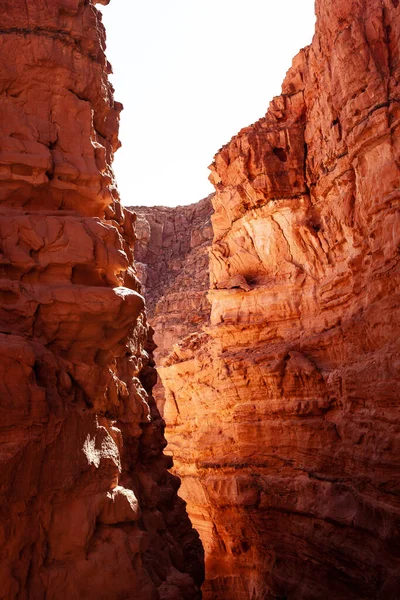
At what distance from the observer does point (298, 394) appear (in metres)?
17.0

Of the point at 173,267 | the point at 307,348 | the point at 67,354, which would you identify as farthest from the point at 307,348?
the point at 173,267

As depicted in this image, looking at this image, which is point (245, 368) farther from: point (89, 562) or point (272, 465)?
point (89, 562)

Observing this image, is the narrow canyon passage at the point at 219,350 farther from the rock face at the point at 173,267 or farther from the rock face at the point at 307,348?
the rock face at the point at 173,267

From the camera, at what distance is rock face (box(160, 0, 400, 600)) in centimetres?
1354

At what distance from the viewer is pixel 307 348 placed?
56.2ft

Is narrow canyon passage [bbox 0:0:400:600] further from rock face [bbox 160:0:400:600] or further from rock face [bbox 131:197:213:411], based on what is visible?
rock face [bbox 131:197:213:411]

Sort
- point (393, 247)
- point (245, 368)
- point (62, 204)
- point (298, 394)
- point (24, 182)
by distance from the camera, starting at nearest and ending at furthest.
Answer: point (24, 182) < point (62, 204) < point (393, 247) < point (298, 394) < point (245, 368)

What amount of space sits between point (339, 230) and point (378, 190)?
2580 millimetres

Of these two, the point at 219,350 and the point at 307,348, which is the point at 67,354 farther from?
the point at 219,350

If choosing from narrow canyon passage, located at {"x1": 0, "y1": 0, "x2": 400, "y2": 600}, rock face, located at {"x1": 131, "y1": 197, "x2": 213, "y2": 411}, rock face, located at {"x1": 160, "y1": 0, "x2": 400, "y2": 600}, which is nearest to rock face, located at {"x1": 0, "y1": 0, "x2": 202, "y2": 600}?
narrow canyon passage, located at {"x1": 0, "y1": 0, "x2": 400, "y2": 600}

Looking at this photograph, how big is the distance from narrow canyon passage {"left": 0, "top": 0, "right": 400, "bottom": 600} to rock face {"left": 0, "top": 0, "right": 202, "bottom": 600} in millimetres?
32

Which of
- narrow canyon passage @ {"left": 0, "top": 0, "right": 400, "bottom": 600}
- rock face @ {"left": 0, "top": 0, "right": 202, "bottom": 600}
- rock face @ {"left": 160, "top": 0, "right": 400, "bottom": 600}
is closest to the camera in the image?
rock face @ {"left": 0, "top": 0, "right": 202, "bottom": 600}

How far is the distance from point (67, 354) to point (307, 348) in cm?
1040

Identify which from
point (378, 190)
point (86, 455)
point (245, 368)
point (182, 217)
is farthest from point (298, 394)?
point (182, 217)
